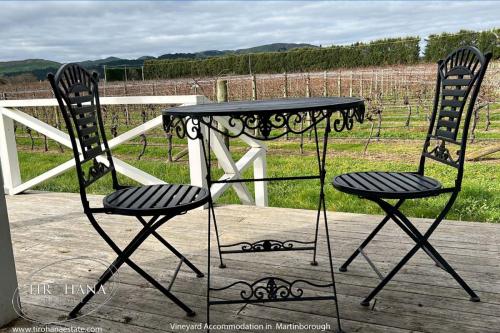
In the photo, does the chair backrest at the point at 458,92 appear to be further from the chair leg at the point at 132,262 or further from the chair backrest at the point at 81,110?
the chair backrest at the point at 81,110

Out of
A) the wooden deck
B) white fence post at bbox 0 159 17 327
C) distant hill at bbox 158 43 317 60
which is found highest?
distant hill at bbox 158 43 317 60

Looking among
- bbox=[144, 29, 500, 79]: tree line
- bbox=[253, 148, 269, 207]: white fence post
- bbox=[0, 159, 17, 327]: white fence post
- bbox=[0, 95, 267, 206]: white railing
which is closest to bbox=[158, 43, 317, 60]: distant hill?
bbox=[144, 29, 500, 79]: tree line

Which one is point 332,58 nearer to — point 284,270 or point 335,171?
point 335,171

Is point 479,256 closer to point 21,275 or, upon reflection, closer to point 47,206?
point 21,275

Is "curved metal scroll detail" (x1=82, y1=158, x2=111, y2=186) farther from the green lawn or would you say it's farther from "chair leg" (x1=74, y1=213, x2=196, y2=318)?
the green lawn

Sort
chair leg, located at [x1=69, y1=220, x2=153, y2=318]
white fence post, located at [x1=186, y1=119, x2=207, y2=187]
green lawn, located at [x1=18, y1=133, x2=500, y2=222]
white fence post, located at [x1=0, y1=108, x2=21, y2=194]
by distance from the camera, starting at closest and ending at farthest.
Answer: chair leg, located at [x1=69, y1=220, x2=153, y2=318] < white fence post, located at [x1=186, y1=119, x2=207, y2=187] < green lawn, located at [x1=18, y1=133, x2=500, y2=222] < white fence post, located at [x1=0, y1=108, x2=21, y2=194]

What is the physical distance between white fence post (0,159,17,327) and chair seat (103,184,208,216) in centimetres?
38

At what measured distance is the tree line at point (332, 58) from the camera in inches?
654

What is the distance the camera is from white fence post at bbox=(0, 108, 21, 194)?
13.1 ft

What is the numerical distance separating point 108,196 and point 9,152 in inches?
106

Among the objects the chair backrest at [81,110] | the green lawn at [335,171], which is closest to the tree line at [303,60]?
the green lawn at [335,171]

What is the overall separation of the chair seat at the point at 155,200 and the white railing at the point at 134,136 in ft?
3.86

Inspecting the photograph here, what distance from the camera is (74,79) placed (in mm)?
1838

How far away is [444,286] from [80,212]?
265 centimetres
